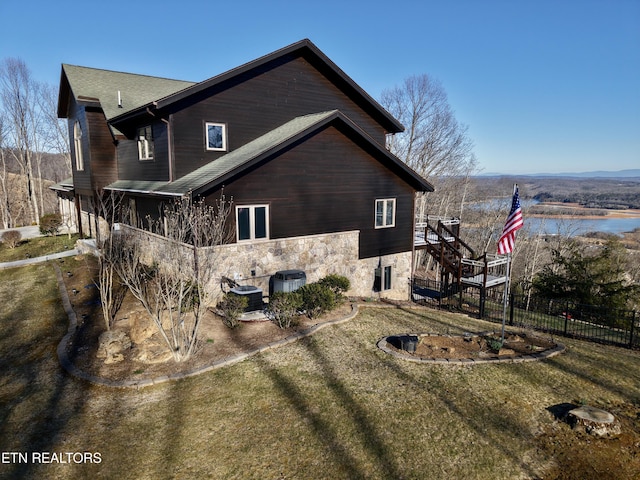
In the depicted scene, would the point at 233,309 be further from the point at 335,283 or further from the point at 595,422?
the point at 595,422

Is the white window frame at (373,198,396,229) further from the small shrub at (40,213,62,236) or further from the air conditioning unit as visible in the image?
the small shrub at (40,213,62,236)

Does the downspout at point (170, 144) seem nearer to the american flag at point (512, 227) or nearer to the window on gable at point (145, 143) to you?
the window on gable at point (145, 143)

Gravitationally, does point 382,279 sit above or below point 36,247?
below

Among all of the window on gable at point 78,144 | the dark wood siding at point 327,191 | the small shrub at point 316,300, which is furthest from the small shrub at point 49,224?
the small shrub at point 316,300

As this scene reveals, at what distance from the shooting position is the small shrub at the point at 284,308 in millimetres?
11023

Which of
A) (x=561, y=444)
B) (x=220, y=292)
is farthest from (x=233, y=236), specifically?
A: (x=561, y=444)

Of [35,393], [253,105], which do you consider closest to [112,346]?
[35,393]

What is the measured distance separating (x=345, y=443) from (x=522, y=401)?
3725mm

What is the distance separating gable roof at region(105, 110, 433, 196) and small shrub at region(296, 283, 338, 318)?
4312 millimetres

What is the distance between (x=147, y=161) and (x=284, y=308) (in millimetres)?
9301

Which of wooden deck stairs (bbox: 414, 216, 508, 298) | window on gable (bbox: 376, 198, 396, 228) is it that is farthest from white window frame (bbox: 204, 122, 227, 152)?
wooden deck stairs (bbox: 414, 216, 508, 298)

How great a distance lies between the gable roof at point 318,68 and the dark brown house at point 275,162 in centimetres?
5

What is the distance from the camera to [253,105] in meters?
15.6

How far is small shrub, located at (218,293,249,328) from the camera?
10750 millimetres
